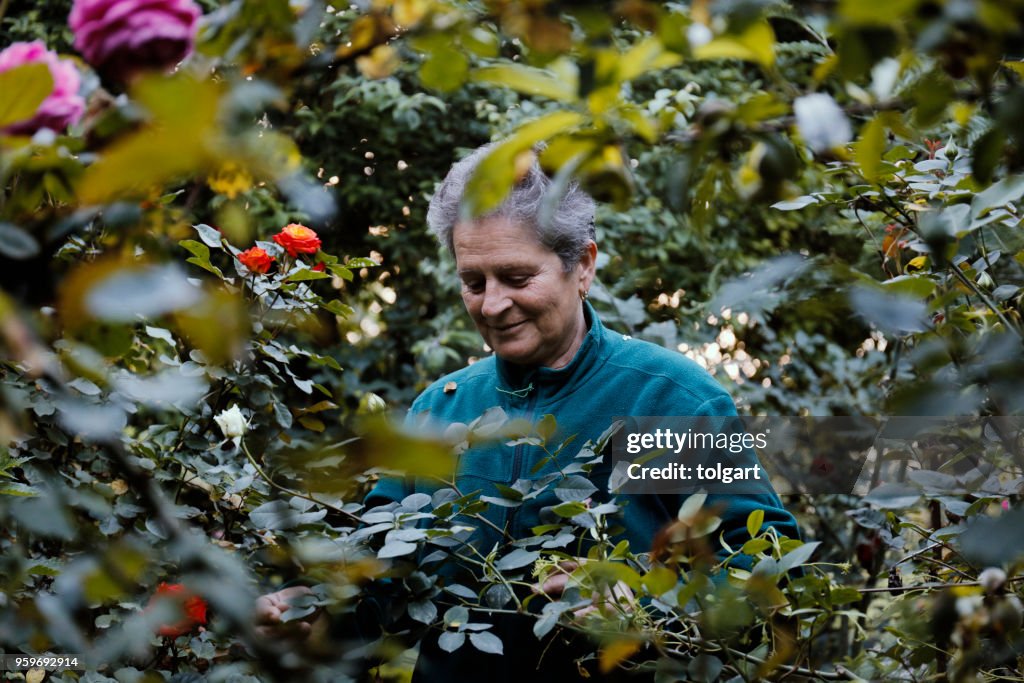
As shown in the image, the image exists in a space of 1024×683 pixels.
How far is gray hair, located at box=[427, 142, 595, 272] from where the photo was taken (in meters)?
1.84

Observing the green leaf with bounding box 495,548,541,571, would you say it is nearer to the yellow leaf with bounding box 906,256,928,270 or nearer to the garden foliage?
the garden foliage

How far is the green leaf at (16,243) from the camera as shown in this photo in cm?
51

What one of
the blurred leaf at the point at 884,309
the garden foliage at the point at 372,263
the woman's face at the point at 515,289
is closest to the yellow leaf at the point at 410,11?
the garden foliage at the point at 372,263

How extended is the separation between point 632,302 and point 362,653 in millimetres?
2083

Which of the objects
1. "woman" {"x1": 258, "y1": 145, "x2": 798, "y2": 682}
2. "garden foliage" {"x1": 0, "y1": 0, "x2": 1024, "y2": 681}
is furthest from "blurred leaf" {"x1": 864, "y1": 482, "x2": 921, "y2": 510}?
"woman" {"x1": 258, "y1": 145, "x2": 798, "y2": 682}

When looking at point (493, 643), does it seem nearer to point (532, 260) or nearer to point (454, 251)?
point (532, 260)

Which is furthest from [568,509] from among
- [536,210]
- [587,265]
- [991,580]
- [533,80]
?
A: [587,265]

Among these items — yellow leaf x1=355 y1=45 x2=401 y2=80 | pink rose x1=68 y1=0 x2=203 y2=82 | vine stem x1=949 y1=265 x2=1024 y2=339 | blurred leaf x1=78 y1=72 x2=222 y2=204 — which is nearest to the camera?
blurred leaf x1=78 y1=72 x2=222 y2=204

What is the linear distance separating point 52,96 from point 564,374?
55.8 inches

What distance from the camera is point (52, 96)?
56 centimetres

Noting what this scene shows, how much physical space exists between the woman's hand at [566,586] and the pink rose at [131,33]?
64 centimetres

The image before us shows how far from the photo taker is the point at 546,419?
1100 millimetres

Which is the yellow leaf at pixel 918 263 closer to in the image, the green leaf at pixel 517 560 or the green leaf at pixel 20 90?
the green leaf at pixel 517 560

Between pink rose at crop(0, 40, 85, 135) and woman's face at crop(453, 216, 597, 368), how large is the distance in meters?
1.28
